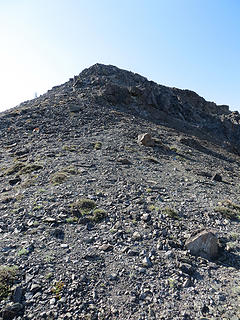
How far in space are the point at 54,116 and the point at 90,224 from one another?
23257 mm

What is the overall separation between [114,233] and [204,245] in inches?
128

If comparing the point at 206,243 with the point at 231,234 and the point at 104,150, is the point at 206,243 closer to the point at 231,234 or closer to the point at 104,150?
the point at 231,234

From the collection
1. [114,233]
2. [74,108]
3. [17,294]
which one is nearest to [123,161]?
[114,233]

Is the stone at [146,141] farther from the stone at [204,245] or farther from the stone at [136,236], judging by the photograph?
the stone at [204,245]

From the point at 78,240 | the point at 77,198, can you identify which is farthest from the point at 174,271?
the point at 77,198

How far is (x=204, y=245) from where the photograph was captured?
8.79 metres

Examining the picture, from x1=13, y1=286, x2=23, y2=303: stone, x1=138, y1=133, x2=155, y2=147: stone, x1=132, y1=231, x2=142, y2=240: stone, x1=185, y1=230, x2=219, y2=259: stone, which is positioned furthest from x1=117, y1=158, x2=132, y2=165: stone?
x1=13, y1=286, x2=23, y2=303: stone

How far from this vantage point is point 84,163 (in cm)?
1752

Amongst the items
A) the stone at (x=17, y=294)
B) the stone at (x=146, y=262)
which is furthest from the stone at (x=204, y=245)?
the stone at (x=17, y=294)

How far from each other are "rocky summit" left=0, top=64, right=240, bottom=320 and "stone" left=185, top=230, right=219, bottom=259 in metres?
0.03

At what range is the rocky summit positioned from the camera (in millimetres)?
6582

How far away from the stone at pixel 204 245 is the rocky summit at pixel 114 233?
34 millimetres

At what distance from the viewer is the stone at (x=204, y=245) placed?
8.70 meters

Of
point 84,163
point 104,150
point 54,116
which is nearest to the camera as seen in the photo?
point 84,163
